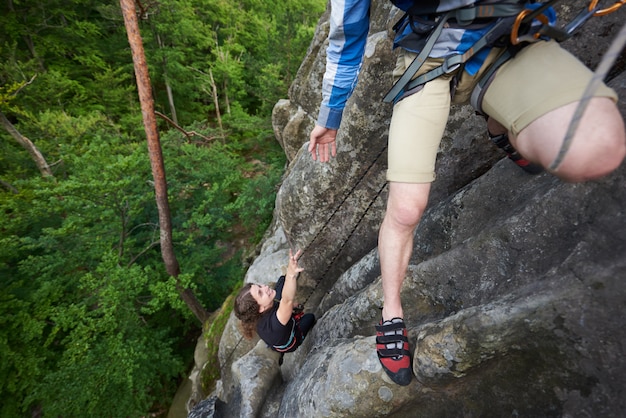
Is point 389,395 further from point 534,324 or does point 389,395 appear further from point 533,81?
point 533,81

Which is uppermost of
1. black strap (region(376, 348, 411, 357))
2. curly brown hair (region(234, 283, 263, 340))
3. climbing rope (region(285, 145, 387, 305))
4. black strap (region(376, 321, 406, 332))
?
black strap (region(376, 321, 406, 332))

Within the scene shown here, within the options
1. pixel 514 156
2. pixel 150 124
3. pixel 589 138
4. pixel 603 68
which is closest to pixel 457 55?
pixel 589 138

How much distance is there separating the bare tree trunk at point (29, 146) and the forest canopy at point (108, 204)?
1.5 inches

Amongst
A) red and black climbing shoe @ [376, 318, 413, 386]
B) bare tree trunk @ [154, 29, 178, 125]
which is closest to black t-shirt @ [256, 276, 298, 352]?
red and black climbing shoe @ [376, 318, 413, 386]

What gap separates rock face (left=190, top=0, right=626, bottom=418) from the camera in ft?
4.75

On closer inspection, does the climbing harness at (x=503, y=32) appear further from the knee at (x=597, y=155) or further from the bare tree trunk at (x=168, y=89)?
the bare tree trunk at (x=168, y=89)

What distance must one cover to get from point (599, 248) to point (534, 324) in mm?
516

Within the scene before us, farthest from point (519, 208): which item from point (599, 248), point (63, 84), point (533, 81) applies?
point (63, 84)

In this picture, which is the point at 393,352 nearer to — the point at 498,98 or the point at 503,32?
the point at 498,98

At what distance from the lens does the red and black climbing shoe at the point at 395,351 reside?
1.88m

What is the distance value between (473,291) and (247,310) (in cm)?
298

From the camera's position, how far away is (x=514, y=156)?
2.38 metres

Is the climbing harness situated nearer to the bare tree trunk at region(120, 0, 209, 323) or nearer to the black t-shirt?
the black t-shirt

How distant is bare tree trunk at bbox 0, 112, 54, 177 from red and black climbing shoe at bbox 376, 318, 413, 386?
11.9m
